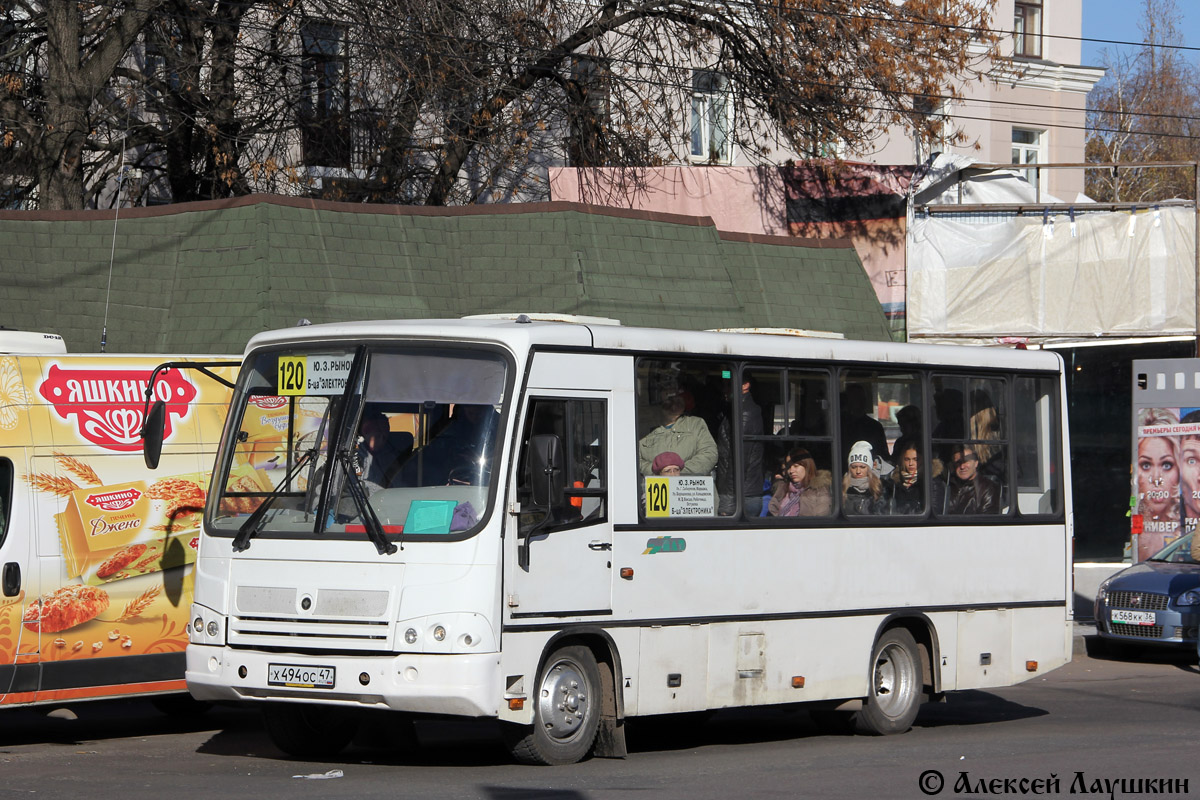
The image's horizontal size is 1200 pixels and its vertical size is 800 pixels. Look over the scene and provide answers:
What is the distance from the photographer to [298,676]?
862 centimetres

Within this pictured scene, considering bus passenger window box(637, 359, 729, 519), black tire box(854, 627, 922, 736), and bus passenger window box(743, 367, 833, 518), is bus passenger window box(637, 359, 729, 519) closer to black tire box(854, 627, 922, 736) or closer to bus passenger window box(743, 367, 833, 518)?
bus passenger window box(743, 367, 833, 518)

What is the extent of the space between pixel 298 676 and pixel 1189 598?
36.6 feet

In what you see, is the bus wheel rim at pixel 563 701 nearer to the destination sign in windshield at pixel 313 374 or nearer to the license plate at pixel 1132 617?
the destination sign in windshield at pixel 313 374

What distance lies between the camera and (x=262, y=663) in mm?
8758

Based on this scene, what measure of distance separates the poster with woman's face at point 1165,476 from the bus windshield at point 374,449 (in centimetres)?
1321

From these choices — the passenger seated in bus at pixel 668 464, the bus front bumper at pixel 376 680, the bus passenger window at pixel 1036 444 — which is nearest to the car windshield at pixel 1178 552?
the bus passenger window at pixel 1036 444

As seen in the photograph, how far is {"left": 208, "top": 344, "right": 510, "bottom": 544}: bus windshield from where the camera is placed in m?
8.68

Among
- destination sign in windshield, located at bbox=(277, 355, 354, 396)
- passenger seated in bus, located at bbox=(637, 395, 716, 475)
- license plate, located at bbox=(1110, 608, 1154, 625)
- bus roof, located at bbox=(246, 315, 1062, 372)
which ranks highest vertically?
bus roof, located at bbox=(246, 315, 1062, 372)

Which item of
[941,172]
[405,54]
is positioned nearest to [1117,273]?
[941,172]

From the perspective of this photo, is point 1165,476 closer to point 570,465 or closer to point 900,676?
point 900,676

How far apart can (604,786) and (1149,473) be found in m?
13.5

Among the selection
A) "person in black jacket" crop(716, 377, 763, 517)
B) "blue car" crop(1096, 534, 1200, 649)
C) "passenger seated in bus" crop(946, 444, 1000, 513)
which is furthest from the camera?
"blue car" crop(1096, 534, 1200, 649)

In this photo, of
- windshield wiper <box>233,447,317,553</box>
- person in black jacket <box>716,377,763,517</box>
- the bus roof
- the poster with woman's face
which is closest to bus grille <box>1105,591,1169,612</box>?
the poster with woman's face

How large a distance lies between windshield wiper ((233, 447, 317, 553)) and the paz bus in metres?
0.01
